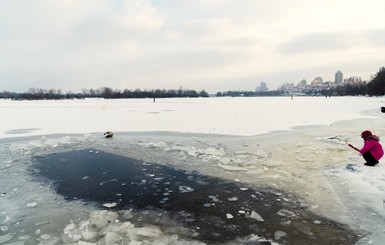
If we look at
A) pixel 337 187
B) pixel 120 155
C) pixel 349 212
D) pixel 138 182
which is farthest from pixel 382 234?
pixel 120 155

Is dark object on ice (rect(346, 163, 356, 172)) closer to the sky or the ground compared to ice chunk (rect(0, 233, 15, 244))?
closer to the sky

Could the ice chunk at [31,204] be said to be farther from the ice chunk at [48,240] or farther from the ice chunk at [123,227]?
the ice chunk at [123,227]

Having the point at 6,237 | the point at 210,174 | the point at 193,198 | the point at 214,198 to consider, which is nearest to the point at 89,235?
the point at 6,237

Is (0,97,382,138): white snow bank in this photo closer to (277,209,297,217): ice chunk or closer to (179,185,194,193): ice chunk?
(179,185,194,193): ice chunk

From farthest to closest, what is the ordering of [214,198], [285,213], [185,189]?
[185,189], [214,198], [285,213]

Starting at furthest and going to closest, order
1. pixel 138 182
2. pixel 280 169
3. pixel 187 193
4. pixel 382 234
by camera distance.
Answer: pixel 280 169 → pixel 138 182 → pixel 187 193 → pixel 382 234

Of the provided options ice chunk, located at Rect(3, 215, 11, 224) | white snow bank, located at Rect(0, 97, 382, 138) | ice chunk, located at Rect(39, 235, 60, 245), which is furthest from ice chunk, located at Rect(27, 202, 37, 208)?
white snow bank, located at Rect(0, 97, 382, 138)

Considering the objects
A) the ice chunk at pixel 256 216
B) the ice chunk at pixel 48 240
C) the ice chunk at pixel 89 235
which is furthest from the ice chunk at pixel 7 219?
the ice chunk at pixel 256 216

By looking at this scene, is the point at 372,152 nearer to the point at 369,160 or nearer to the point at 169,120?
the point at 369,160

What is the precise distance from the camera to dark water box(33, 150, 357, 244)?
3924mm

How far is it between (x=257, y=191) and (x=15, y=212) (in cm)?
405

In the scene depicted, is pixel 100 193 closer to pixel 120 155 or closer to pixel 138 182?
pixel 138 182

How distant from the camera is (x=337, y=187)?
570 cm

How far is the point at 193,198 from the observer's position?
521 cm
